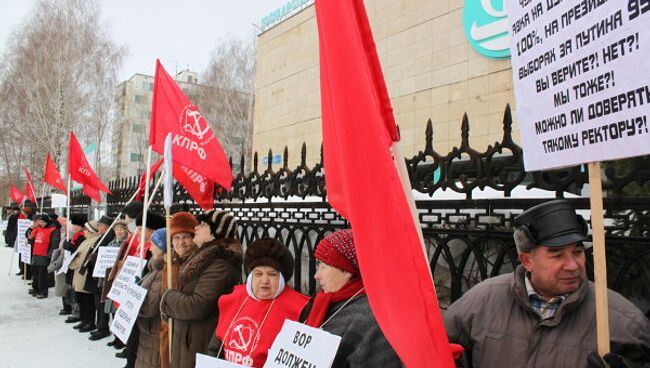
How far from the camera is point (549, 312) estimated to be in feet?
5.80

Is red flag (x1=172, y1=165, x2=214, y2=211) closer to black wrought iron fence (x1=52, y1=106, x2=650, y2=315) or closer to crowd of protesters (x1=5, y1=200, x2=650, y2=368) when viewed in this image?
crowd of protesters (x1=5, y1=200, x2=650, y2=368)

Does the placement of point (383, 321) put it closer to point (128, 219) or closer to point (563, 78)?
point (563, 78)

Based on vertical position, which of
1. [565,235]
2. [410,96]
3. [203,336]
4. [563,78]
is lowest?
[203,336]

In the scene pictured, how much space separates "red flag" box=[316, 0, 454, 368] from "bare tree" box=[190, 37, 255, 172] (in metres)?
27.3

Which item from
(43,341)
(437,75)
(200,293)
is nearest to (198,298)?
(200,293)

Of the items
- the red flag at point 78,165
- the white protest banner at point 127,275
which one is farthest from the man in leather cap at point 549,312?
the red flag at point 78,165

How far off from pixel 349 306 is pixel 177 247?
2.19 metres

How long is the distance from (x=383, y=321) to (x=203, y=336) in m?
2.30

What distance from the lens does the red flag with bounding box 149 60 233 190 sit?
14.0ft

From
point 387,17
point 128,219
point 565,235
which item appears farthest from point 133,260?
point 387,17

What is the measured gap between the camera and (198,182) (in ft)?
15.8

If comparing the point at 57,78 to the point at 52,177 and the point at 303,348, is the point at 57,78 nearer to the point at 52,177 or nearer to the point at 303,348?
the point at 52,177

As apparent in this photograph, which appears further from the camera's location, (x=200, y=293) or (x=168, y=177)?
(x=168, y=177)

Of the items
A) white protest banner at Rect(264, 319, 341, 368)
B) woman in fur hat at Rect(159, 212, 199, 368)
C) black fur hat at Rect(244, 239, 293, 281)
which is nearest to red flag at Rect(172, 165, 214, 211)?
woman in fur hat at Rect(159, 212, 199, 368)
